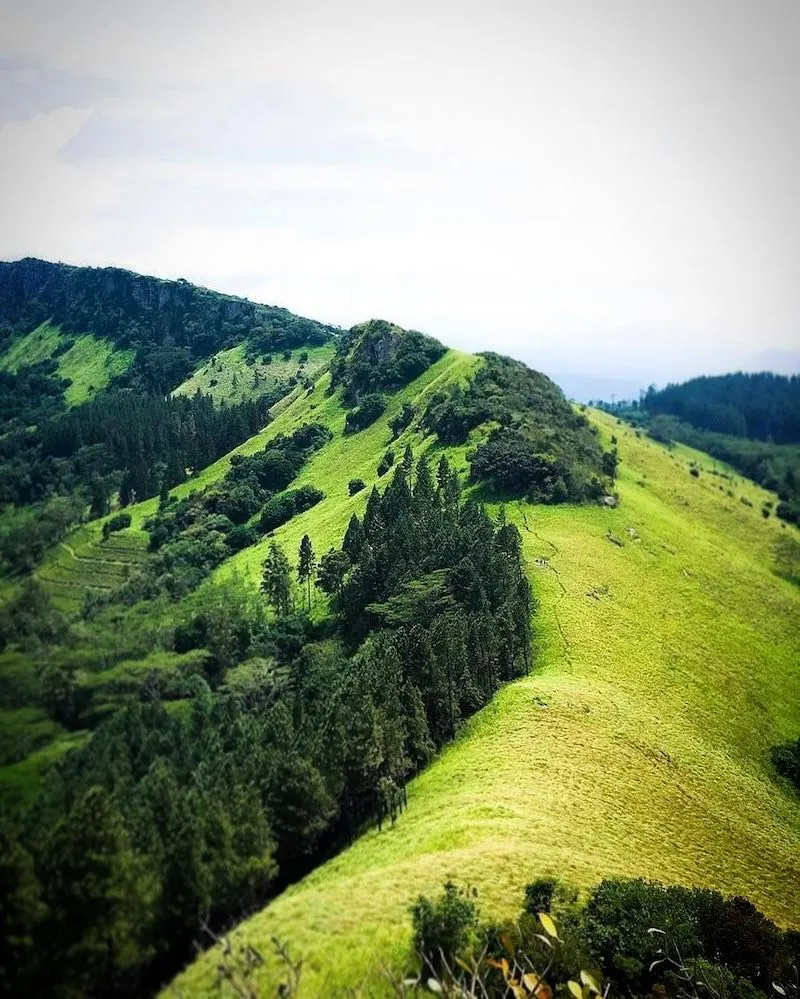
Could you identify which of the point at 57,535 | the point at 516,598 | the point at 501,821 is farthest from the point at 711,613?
the point at 57,535

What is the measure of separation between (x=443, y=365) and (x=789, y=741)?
133755 mm

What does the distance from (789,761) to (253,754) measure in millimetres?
68842

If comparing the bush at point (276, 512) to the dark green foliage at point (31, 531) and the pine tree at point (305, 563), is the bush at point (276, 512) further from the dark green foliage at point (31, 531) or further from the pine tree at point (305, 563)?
the dark green foliage at point (31, 531)

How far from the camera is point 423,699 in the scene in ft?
235

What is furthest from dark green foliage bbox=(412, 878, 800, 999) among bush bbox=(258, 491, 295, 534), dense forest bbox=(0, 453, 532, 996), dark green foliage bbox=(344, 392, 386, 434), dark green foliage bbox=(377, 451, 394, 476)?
dark green foliage bbox=(344, 392, 386, 434)

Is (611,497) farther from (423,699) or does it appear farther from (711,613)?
(423,699)

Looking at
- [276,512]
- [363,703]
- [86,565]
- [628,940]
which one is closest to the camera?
[86,565]

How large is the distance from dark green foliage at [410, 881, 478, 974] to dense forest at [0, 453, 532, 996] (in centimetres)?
1109

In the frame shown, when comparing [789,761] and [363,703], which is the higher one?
[363,703]

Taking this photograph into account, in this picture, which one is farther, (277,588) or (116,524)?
(277,588)

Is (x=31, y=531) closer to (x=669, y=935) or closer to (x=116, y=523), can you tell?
(x=116, y=523)

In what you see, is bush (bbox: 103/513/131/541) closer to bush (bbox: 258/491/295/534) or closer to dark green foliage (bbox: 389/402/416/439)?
bush (bbox: 258/491/295/534)

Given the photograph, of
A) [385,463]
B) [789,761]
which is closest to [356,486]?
[385,463]

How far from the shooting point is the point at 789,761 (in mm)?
81688
